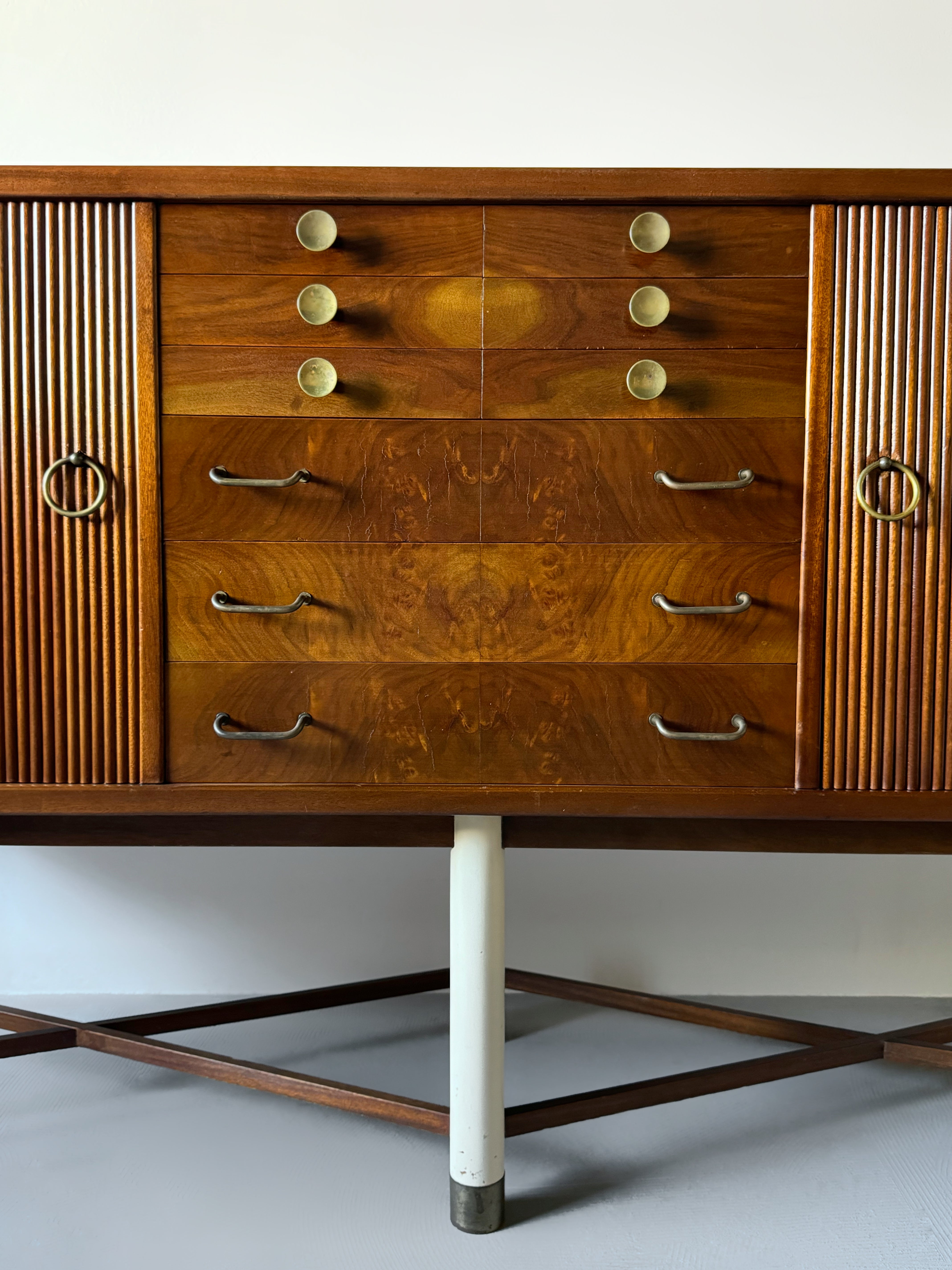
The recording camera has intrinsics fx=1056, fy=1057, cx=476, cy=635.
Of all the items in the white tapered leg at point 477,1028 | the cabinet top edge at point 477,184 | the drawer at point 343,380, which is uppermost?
the cabinet top edge at point 477,184

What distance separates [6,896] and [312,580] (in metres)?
1.57

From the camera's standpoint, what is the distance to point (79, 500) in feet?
5.10

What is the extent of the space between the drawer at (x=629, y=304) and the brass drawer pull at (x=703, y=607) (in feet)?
1.19

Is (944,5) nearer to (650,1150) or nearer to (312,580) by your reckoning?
(312,580)

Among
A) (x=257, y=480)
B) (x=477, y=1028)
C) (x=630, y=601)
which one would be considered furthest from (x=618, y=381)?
(x=477, y=1028)

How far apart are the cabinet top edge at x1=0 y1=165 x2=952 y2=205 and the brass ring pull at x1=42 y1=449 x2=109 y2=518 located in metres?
0.38

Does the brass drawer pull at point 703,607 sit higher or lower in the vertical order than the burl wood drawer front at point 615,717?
higher

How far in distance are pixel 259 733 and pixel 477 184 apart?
85 cm

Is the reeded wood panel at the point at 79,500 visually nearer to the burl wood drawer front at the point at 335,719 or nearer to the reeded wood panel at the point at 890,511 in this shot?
the burl wood drawer front at the point at 335,719

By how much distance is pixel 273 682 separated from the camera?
5.13 ft

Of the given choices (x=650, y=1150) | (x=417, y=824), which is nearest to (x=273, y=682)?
(x=417, y=824)

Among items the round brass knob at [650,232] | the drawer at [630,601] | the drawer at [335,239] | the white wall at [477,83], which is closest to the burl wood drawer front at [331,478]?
the drawer at [630,601]

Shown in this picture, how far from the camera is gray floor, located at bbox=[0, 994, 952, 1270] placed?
156 centimetres

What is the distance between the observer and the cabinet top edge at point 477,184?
1.50 meters
